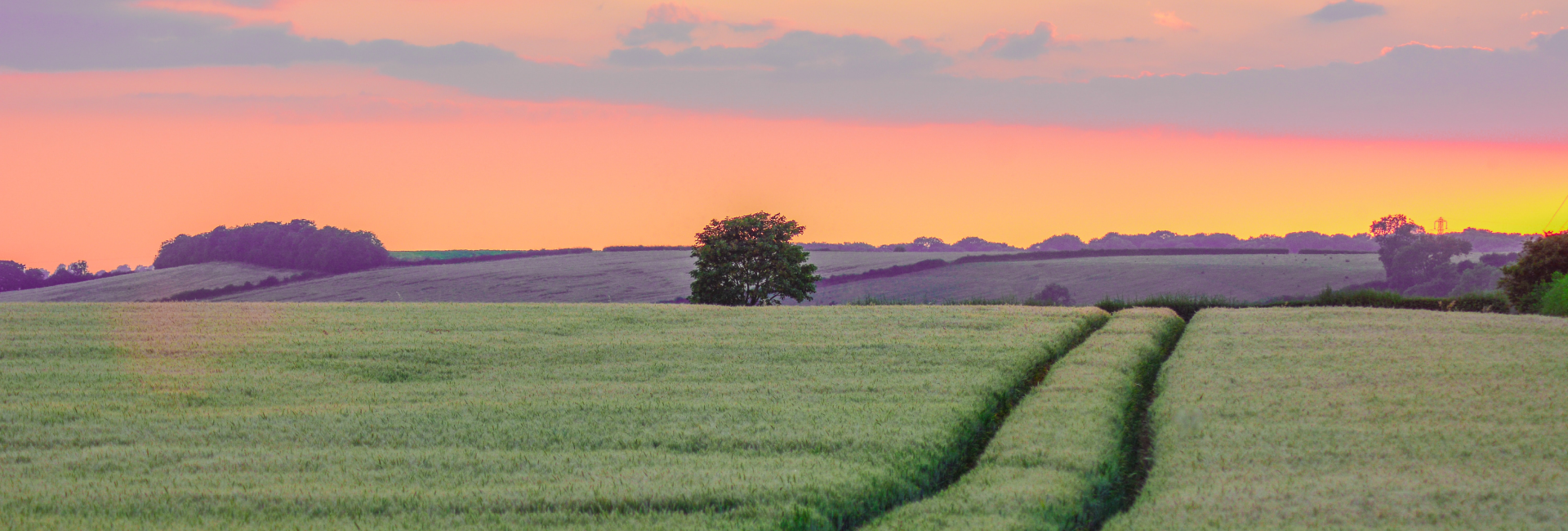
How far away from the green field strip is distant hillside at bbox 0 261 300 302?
7407 cm

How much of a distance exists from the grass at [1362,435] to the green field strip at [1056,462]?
56cm

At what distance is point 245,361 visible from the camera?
21109mm

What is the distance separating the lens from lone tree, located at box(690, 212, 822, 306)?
44375 mm

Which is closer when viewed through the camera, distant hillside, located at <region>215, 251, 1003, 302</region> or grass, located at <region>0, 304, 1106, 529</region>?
grass, located at <region>0, 304, 1106, 529</region>

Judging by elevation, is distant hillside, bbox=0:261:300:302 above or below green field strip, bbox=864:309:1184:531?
above

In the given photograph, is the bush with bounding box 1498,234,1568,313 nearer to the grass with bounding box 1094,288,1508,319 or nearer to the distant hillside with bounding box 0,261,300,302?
the grass with bounding box 1094,288,1508,319

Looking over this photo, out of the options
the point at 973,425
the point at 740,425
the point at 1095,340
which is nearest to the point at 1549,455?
the point at 973,425

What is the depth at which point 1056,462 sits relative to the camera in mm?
12391

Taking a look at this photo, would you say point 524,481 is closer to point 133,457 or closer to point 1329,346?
point 133,457

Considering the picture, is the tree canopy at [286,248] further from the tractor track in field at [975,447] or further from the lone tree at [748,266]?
the tractor track in field at [975,447]

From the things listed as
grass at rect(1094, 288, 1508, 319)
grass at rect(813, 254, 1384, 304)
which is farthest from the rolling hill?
grass at rect(1094, 288, 1508, 319)

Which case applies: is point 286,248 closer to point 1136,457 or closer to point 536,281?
point 536,281

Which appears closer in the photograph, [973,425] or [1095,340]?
[973,425]

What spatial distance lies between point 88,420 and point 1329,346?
81.8 feet
